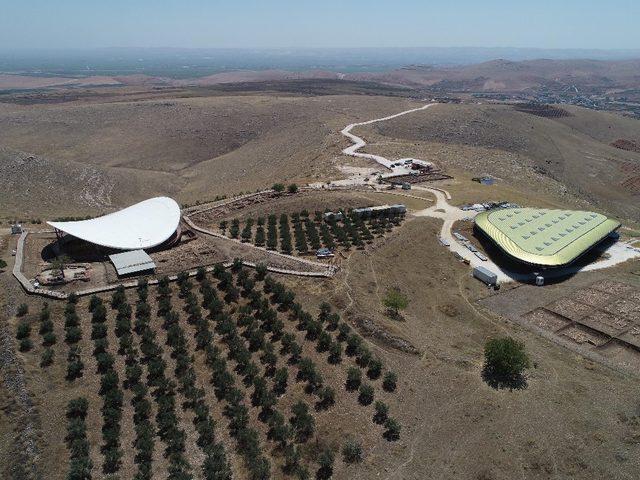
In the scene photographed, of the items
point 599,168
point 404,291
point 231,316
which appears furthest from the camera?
point 599,168

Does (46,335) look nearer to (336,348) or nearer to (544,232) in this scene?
(336,348)

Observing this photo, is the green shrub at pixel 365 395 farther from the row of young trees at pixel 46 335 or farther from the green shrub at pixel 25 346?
the green shrub at pixel 25 346

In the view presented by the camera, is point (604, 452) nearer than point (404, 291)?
Yes

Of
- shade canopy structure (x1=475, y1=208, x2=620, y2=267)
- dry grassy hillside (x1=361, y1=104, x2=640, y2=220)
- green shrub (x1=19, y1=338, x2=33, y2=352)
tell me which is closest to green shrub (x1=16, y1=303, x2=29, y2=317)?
green shrub (x1=19, y1=338, x2=33, y2=352)

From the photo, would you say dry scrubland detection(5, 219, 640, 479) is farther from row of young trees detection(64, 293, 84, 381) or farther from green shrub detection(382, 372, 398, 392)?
row of young trees detection(64, 293, 84, 381)

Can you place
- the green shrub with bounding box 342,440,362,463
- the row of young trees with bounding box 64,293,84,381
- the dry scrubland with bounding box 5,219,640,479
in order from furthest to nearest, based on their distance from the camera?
the row of young trees with bounding box 64,293,84,381 → the green shrub with bounding box 342,440,362,463 → the dry scrubland with bounding box 5,219,640,479

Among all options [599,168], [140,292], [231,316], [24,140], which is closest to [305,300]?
[231,316]

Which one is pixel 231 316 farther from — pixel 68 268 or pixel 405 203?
pixel 405 203
